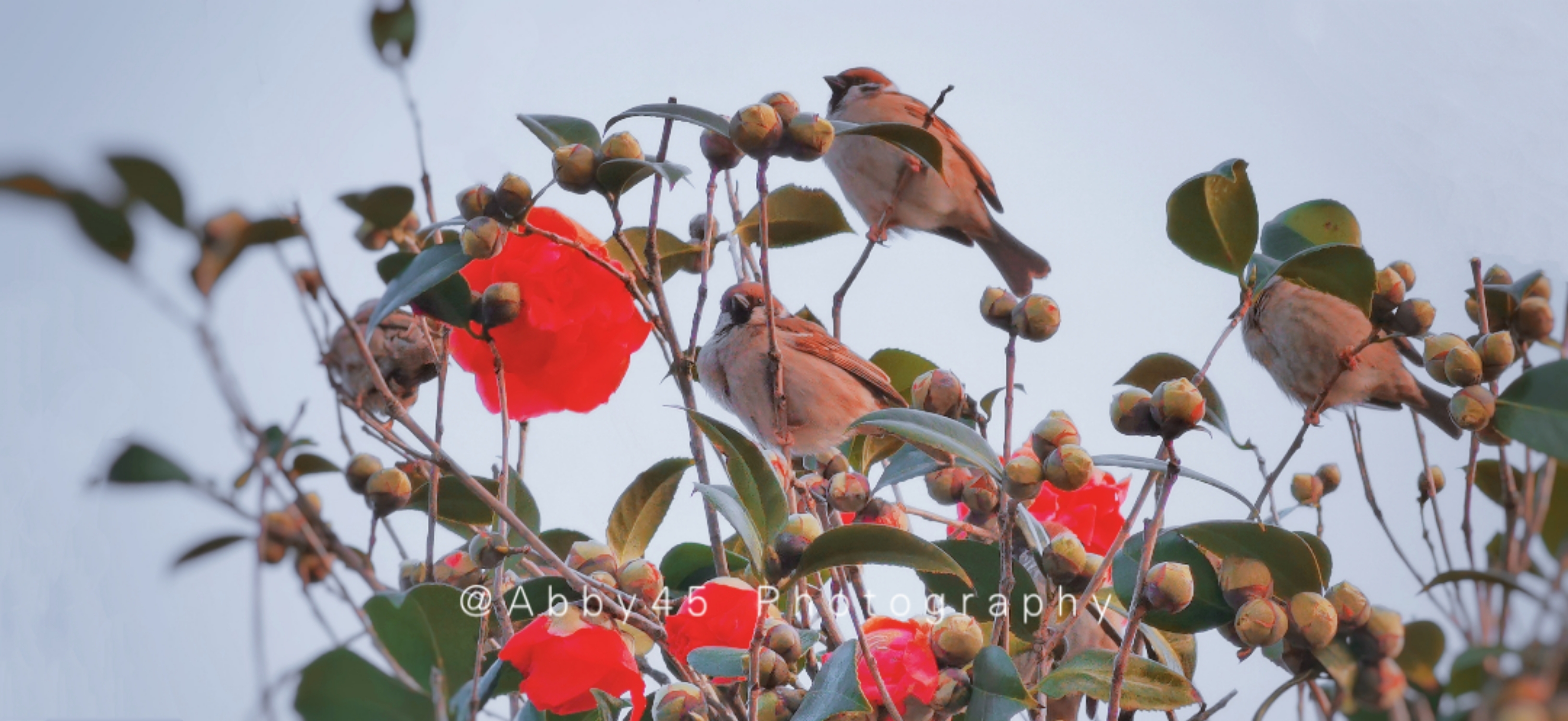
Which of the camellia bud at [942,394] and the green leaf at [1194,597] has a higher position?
the camellia bud at [942,394]

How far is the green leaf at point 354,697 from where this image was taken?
1.11 m

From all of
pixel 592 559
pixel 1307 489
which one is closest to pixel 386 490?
pixel 592 559

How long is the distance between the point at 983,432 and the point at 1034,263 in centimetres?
287

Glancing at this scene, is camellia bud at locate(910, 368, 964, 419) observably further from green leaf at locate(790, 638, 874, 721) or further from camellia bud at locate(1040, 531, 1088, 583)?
green leaf at locate(790, 638, 874, 721)

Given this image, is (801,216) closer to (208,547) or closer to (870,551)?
(870,551)

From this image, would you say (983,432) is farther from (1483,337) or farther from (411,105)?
(411,105)

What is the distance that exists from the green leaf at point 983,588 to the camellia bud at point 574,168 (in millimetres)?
657

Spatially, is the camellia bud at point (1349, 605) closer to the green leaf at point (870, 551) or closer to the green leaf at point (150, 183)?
the green leaf at point (870, 551)

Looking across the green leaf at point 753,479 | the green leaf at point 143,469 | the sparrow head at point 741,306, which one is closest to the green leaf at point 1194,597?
the green leaf at point 753,479

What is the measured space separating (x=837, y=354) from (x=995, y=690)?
1.55m

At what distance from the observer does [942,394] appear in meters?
1.67

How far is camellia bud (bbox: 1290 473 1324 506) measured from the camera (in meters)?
2.24

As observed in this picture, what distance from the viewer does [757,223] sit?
1.95 m

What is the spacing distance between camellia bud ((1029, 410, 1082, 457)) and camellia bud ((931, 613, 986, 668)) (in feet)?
0.66
